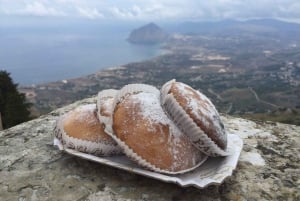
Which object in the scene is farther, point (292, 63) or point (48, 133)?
point (292, 63)

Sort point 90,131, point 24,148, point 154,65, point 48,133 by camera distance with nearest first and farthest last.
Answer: point 90,131
point 24,148
point 48,133
point 154,65

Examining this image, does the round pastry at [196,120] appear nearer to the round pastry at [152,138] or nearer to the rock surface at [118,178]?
the round pastry at [152,138]

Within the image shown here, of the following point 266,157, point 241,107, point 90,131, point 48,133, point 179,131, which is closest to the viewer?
point 179,131

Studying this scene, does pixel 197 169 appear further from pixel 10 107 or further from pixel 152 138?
pixel 10 107

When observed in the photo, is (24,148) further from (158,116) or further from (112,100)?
(158,116)

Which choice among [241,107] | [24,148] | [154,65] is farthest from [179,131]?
[154,65]

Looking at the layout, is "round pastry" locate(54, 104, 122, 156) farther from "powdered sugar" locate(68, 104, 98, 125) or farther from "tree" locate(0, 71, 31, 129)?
"tree" locate(0, 71, 31, 129)

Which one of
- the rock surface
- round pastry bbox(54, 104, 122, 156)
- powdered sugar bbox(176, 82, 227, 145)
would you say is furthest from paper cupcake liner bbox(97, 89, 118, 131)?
powdered sugar bbox(176, 82, 227, 145)
